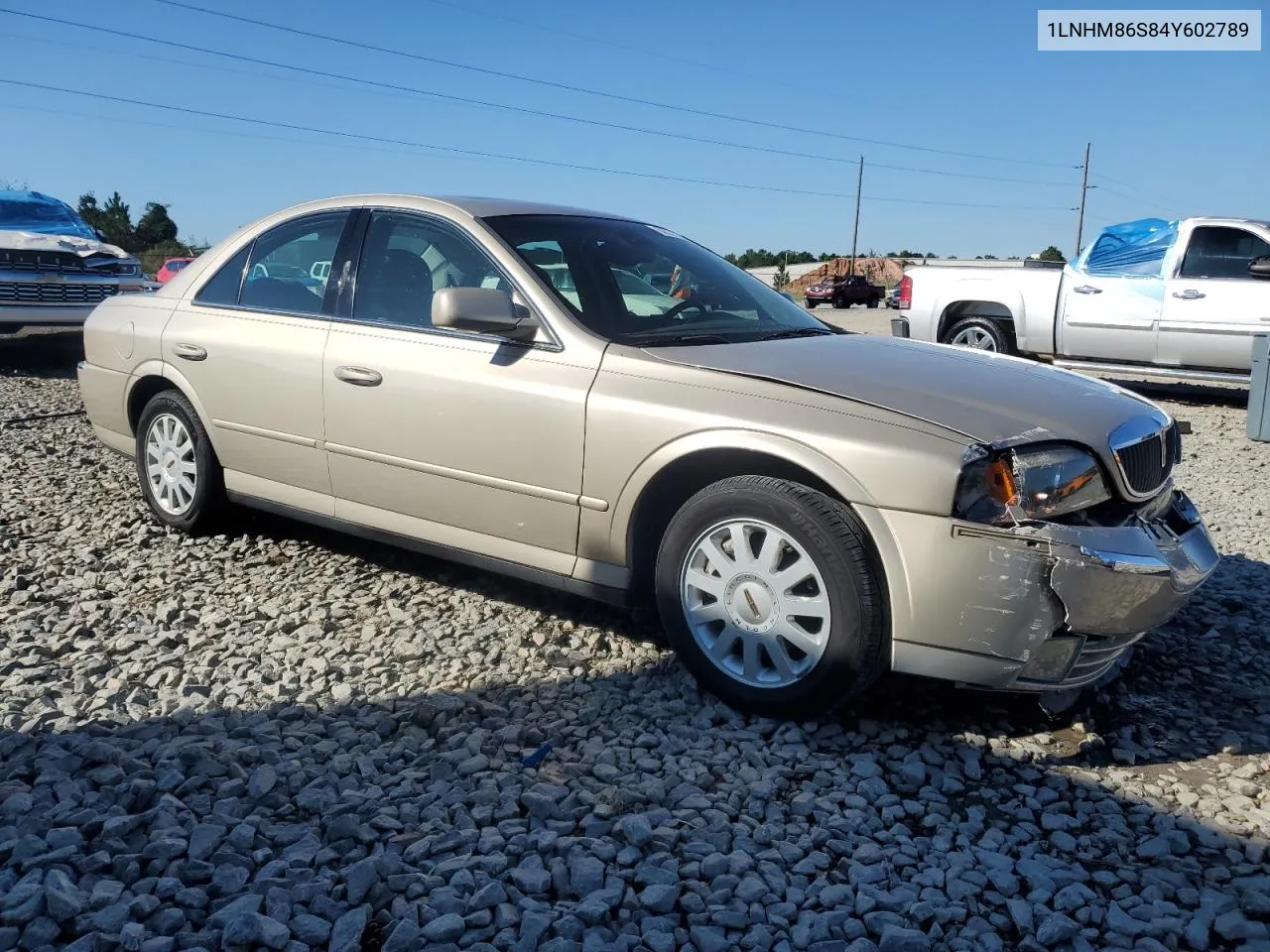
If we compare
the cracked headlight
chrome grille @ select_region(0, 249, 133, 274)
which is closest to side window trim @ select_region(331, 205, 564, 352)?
the cracked headlight

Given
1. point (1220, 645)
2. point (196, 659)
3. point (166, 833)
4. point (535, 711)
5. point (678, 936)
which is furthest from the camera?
point (1220, 645)

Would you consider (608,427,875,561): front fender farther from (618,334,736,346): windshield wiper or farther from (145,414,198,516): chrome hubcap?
(145,414,198,516): chrome hubcap

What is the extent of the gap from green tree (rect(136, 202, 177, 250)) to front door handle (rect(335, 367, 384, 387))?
63.8m

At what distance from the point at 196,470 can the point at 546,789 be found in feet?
9.34

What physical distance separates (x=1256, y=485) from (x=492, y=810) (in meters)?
6.15

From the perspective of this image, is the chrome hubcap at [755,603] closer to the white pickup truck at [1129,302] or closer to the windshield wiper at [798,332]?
the windshield wiper at [798,332]

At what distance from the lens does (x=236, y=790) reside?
2.81m

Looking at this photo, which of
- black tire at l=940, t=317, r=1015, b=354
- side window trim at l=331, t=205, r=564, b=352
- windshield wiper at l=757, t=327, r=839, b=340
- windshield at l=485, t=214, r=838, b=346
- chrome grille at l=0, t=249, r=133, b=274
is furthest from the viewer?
black tire at l=940, t=317, r=1015, b=354

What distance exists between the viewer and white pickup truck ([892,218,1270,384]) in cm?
1021

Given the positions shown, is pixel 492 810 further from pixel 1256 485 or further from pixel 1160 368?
pixel 1160 368

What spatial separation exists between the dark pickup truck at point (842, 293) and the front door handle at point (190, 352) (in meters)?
39.9

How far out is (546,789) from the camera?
2.87 metres

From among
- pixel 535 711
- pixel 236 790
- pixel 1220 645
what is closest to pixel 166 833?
pixel 236 790

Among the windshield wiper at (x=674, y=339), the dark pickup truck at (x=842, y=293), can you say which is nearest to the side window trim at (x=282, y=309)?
the windshield wiper at (x=674, y=339)
